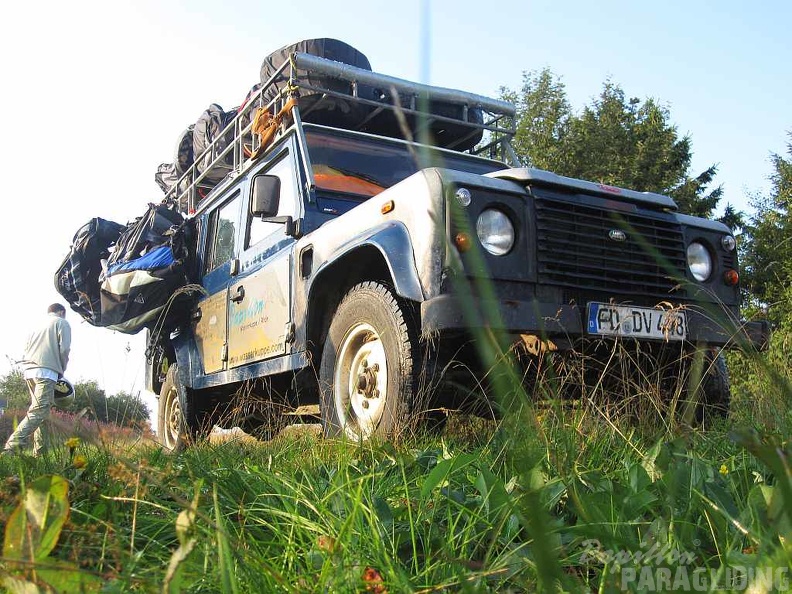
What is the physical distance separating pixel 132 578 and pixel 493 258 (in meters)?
2.35

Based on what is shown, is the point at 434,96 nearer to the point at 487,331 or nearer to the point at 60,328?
the point at 60,328

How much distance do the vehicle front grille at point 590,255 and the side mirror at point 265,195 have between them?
1677 millimetres

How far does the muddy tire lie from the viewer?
6.16 meters

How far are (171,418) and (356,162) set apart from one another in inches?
137

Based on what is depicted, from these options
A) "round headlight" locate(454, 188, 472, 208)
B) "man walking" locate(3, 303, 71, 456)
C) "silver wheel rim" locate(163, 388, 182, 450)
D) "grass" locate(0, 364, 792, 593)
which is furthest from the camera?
"silver wheel rim" locate(163, 388, 182, 450)

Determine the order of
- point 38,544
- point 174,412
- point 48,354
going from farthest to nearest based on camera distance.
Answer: point 174,412
point 48,354
point 38,544

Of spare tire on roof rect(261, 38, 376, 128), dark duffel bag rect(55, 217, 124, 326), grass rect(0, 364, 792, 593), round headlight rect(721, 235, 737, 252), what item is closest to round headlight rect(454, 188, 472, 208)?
grass rect(0, 364, 792, 593)

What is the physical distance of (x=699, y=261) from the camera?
3896 millimetres

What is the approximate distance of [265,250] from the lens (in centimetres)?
479

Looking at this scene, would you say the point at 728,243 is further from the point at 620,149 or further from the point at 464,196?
the point at 620,149

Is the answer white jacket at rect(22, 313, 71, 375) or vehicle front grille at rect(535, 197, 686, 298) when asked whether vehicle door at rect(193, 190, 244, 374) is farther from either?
vehicle front grille at rect(535, 197, 686, 298)

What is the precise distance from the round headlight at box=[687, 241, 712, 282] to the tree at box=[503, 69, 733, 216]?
22.0 metres

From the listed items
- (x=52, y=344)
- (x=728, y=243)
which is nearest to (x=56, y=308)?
(x=52, y=344)

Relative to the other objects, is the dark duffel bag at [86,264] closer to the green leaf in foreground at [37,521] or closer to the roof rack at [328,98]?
the roof rack at [328,98]
